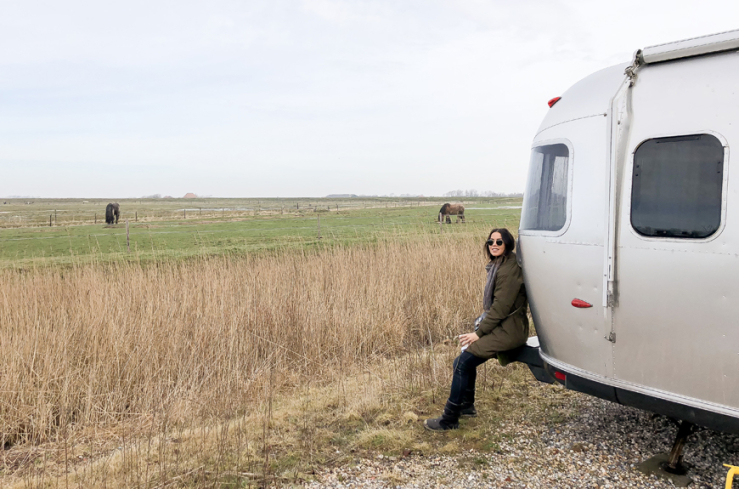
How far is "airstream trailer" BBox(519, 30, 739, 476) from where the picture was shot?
258 cm

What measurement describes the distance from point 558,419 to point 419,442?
4.01 ft

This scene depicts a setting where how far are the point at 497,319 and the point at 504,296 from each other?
0.58 ft

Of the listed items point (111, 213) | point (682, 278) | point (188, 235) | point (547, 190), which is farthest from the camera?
point (111, 213)

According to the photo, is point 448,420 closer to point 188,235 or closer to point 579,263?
point 579,263

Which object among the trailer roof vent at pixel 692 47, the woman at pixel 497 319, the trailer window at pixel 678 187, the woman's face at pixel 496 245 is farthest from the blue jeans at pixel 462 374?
the trailer roof vent at pixel 692 47

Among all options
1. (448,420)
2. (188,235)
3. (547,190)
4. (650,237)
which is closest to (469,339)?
(448,420)

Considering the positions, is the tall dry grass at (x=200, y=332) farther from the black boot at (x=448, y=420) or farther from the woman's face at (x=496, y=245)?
the woman's face at (x=496, y=245)

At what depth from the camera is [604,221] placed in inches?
116

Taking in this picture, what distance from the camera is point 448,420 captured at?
3.95m

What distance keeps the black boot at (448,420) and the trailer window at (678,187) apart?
1.95m

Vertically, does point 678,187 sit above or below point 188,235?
above

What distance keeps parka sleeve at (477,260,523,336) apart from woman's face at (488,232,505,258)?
0.14 m

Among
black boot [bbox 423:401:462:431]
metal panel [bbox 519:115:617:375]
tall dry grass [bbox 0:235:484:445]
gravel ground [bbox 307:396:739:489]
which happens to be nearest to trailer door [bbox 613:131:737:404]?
metal panel [bbox 519:115:617:375]

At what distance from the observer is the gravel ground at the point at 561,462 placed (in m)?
3.19
